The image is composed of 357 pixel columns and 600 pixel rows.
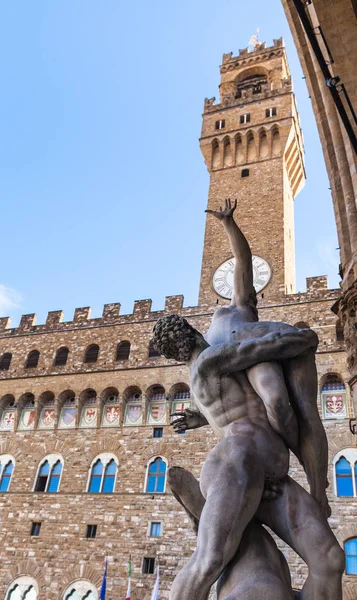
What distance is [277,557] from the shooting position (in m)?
2.48

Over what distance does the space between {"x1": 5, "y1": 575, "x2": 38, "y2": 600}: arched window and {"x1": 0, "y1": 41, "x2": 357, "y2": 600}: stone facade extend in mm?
78

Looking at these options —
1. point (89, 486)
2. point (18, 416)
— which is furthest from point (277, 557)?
point (18, 416)

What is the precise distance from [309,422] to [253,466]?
411 millimetres

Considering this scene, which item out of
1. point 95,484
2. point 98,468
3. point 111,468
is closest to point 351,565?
point 111,468

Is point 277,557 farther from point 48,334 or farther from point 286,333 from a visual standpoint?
point 48,334

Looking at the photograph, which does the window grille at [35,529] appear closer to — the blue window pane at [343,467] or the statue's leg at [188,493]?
the blue window pane at [343,467]

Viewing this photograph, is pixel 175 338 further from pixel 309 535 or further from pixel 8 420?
pixel 8 420

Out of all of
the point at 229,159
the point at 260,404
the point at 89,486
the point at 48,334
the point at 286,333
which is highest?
the point at 229,159

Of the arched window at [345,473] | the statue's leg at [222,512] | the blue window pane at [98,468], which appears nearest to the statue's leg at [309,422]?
the statue's leg at [222,512]

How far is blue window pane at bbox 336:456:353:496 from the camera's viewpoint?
1479 centimetres

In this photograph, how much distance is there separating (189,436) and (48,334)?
7.57 meters

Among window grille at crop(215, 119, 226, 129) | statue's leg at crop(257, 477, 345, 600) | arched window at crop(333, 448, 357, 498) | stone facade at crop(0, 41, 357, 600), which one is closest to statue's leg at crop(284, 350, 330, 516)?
statue's leg at crop(257, 477, 345, 600)

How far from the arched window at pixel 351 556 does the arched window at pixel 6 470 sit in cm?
1133

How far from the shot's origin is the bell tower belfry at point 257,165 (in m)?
20.5
